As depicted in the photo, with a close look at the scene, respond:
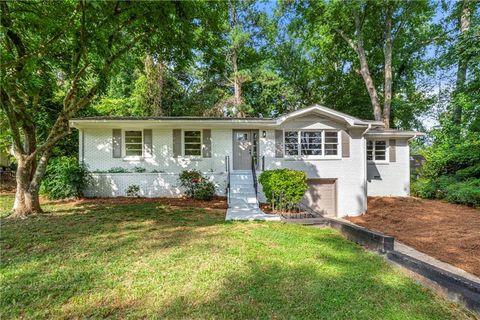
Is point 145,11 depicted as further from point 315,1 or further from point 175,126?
point 315,1

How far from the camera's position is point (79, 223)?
19.8ft

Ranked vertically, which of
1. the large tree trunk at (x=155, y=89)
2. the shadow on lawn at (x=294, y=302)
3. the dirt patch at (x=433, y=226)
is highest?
the large tree trunk at (x=155, y=89)

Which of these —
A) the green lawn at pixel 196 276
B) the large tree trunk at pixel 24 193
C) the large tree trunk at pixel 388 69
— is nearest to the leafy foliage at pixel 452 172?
the large tree trunk at pixel 388 69

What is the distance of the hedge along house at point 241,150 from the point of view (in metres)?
10.8

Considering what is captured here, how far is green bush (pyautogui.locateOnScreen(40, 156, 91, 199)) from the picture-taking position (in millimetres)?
9430

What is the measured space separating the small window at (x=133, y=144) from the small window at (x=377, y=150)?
11700 mm

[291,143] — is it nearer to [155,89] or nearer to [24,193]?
[24,193]

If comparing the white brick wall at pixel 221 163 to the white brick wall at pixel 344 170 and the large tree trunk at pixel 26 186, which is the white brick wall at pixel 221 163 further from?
the large tree trunk at pixel 26 186

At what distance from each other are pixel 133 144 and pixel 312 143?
27.3 feet

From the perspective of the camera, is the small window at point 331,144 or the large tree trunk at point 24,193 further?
the small window at point 331,144

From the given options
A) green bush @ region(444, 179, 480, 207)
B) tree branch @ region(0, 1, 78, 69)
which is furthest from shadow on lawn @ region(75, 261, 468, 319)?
green bush @ region(444, 179, 480, 207)

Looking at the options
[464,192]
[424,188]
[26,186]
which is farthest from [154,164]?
[424,188]

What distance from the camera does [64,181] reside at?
939 centimetres

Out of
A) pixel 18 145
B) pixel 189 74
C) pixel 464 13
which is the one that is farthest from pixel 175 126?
pixel 464 13
